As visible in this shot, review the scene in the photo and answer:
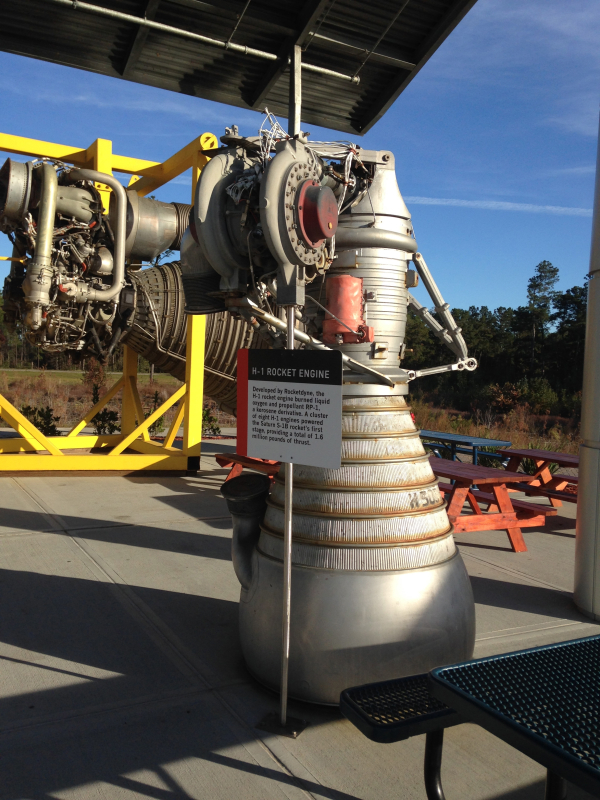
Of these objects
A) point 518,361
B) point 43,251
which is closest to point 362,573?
point 43,251

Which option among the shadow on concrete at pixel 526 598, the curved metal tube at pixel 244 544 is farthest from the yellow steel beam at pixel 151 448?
the curved metal tube at pixel 244 544

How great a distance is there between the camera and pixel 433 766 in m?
2.15

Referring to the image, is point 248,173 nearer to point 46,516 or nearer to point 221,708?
point 221,708

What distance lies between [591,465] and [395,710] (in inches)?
99.1

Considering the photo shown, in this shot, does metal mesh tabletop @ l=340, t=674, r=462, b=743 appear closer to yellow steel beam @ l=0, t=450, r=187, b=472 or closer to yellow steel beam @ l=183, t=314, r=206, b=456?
yellow steel beam @ l=183, t=314, r=206, b=456

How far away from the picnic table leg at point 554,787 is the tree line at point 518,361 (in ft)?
78.6

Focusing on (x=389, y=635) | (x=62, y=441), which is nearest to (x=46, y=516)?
(x=62, y=441)

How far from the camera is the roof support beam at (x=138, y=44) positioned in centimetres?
316

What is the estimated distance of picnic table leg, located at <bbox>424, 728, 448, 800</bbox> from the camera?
2.12 meters

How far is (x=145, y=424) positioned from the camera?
8.45m

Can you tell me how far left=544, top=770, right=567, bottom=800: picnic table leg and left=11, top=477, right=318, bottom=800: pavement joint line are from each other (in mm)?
778

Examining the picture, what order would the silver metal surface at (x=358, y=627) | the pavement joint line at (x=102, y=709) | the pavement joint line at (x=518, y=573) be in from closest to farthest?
1. the pavement joint line at (x=102, y=709)
2. the silver metal surface at (x=358, y=627)
3. the pavement joint line at (x=518, y=573)

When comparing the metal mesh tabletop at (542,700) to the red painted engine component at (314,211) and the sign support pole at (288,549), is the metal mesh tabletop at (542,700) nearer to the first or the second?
the sign support pole at (288,549)

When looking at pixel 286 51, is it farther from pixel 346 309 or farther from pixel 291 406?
pixel 291 406
